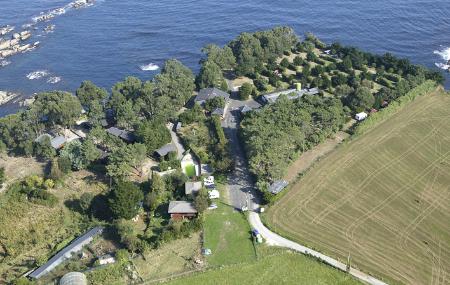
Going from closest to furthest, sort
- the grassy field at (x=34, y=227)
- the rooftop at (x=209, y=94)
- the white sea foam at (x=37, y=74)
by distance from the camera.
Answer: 1. the grassy field at (x=34, y=227)
2. the rooftop at (x=209, y=94)
3. the white sea foam at (x=37, y=74)

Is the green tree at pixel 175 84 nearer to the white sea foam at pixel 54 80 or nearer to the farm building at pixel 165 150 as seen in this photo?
the farm building at pixel 165 150

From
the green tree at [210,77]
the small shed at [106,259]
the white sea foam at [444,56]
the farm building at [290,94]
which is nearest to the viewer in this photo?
the small shed at [106,259]

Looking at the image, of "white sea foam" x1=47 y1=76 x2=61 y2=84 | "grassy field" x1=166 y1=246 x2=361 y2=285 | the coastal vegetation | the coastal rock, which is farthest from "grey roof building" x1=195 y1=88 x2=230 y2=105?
the coastal rock

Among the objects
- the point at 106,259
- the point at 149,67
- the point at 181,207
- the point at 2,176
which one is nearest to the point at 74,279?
the point at 106,259

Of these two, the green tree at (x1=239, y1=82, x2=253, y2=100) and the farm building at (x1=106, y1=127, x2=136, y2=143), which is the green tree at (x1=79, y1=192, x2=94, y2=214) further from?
the green tree at (x1=239, y1=82, x2=253, y2=100)

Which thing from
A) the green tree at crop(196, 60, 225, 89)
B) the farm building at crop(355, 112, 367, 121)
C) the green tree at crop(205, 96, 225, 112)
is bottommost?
the farm building at crop(355, 112, 367, 121)

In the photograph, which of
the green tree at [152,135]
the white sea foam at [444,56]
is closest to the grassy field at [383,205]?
the green tree at [152,135]
